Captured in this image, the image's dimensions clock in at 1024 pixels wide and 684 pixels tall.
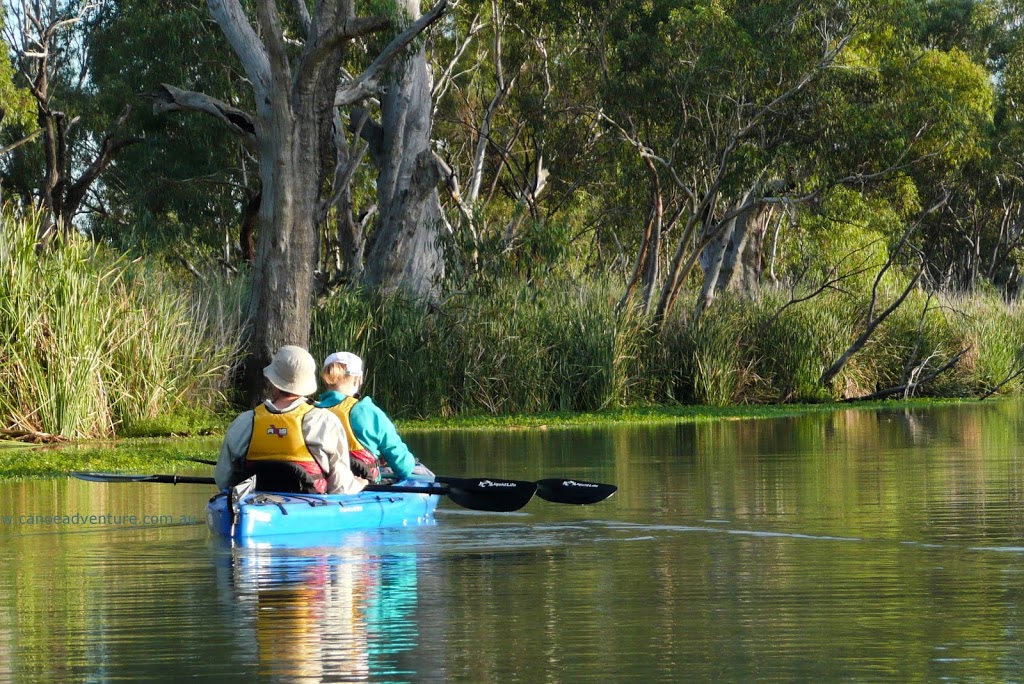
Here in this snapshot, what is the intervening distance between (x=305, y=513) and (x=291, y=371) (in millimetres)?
888

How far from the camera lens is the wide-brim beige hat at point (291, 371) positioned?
1080cm

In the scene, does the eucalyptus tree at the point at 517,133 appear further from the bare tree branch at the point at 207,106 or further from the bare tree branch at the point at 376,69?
the bare tree branch at the point at 207,106

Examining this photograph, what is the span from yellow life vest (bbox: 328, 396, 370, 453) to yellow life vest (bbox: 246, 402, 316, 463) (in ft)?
3.22

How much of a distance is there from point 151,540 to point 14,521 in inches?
65.6

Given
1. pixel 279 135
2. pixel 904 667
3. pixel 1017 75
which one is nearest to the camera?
pixel 904 667

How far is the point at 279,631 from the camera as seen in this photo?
743cm

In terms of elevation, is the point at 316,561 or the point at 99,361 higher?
the point at 99,361

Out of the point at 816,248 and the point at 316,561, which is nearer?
the point at 316,561

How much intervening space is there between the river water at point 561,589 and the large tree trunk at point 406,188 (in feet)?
50.6

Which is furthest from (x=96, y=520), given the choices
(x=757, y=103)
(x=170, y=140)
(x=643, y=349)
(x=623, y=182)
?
(x=170, y=140)

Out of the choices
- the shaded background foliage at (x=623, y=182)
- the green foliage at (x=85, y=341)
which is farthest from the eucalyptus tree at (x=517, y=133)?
the green foliage at (x=85, y=341)

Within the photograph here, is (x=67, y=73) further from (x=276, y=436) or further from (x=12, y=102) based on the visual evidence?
(x=276, y=436)

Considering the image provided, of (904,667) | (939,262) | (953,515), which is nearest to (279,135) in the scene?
(953,515)

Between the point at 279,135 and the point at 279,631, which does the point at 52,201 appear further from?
the point at 279,631
